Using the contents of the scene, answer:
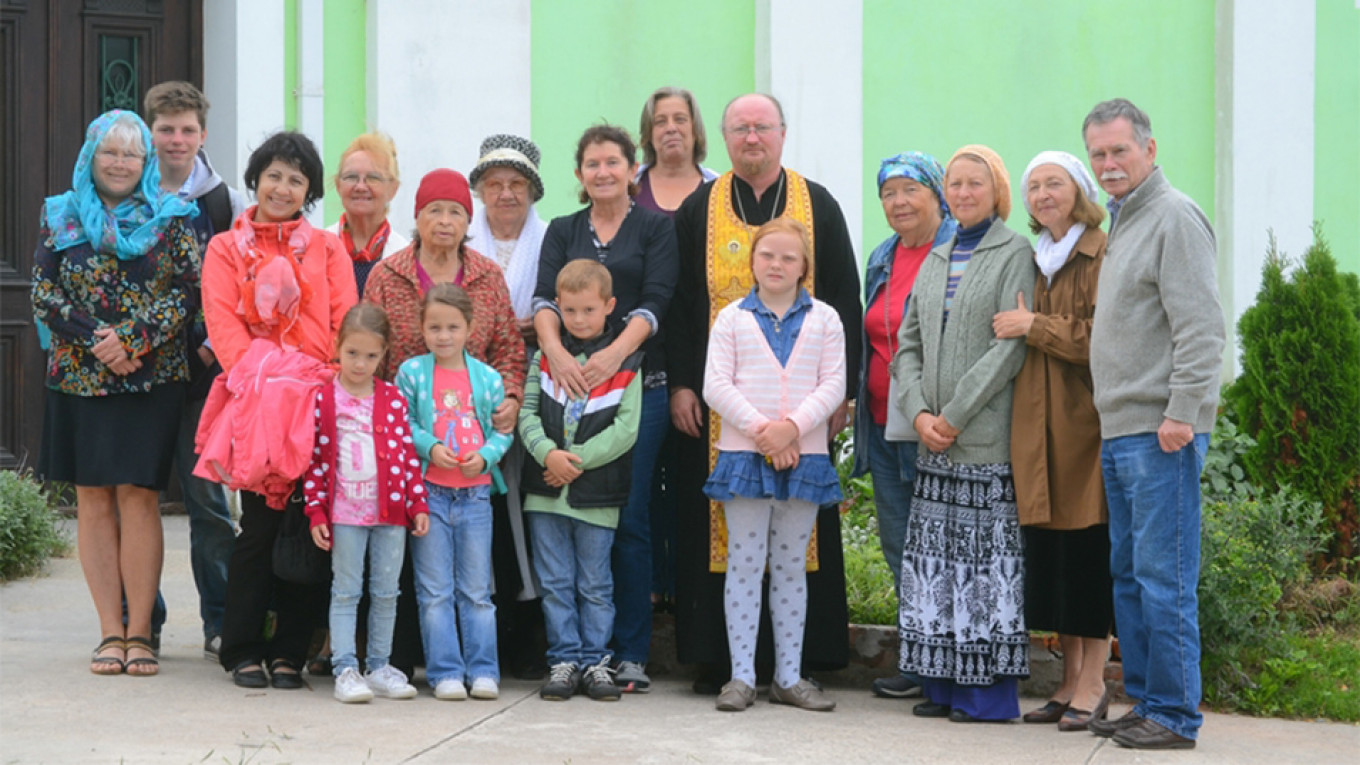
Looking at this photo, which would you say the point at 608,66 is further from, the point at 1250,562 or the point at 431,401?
the point at 1250,562

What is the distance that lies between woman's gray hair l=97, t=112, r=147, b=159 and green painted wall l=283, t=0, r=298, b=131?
3.23 meters

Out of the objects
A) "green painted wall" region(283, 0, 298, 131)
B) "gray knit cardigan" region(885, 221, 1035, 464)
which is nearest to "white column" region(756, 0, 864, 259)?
"green painted wall" region(283, 0, 298, 131)

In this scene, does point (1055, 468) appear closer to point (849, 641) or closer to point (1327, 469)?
point (849, 641)

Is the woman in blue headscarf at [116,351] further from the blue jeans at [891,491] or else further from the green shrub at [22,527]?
the blue jeans at [891,491]

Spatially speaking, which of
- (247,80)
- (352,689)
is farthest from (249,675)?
(247,80)

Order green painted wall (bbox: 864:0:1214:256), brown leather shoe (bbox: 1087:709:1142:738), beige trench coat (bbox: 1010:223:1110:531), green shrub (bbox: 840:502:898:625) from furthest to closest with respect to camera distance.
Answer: green painted wall (bbox: 864:0:1214:256) < green shrub (bbox: 840:502:898:625) < beige trench coat (bbox: 1010:223:1110:531) < brown leather shoe (bbox: 1087:709:1142:738)

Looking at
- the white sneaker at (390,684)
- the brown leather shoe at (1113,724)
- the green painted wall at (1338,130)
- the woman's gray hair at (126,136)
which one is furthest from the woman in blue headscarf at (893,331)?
the green painted wall at (1338,130)

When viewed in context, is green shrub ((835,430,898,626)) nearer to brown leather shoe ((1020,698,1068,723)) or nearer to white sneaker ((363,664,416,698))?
brown leather shoe ((1020,698,1068,723))

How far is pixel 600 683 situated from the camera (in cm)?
552

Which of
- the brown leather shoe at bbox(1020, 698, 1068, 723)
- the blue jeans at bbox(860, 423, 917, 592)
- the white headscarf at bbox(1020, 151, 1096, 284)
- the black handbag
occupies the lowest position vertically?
the brown leather shoe at bbox(1020, 698, 1068, 723)

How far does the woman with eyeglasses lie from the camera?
596 centimetres

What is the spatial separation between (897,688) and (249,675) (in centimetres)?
229

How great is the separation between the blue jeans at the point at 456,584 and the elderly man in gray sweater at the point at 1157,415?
212cm

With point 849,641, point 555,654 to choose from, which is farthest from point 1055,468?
point 555,654
